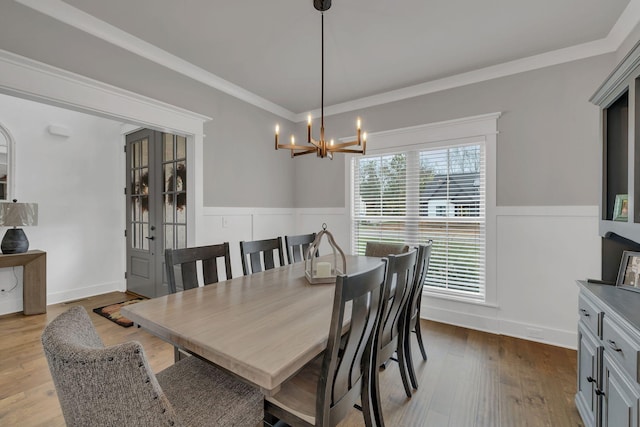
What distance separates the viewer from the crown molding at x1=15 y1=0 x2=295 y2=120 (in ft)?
6.52

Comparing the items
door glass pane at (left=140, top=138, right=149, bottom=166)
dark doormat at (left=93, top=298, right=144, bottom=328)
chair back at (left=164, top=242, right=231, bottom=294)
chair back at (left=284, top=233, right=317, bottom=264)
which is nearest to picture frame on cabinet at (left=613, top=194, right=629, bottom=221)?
chair back at (left=284, top=233, right=317, bottom=264)

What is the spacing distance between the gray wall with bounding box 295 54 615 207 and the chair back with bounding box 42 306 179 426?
3.13m

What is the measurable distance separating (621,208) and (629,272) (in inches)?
13.9

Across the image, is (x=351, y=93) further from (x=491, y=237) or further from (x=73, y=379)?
(x=73, y=379)

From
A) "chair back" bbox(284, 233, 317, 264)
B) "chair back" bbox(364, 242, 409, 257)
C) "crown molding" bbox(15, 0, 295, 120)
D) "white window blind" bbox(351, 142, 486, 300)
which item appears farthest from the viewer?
"white window blind" bbox(351, 142, 486, 300)

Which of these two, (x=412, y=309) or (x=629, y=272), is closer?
(x=629, y=272)

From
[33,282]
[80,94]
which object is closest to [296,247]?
[80,94]

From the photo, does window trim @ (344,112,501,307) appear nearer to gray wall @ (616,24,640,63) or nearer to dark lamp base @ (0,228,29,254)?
gray wall @ (616,24,640,63)

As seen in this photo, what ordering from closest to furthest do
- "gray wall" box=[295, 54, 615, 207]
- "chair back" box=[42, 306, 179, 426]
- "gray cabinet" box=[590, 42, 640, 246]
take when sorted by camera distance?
"chair back" box=[42, 306, 179, 426], "gray cabinet" box=[590, 42, 640, 246], "gray wall" box=[295, 54, 615, 207]

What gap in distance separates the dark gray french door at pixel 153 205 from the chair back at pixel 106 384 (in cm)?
275

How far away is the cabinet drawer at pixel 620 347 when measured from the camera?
1109mm

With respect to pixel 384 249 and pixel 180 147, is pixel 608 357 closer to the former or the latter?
pixel 384 249

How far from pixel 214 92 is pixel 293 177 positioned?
1567mm

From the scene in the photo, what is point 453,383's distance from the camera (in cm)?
209
